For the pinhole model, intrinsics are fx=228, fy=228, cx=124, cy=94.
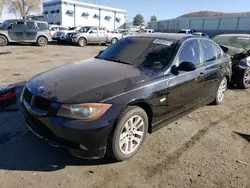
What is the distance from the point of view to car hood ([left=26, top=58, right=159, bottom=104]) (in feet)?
8.89

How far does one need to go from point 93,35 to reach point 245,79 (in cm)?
1514

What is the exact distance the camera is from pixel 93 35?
19.7 m

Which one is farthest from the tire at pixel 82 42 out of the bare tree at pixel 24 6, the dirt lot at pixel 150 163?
the bare tree at pixel 24 6

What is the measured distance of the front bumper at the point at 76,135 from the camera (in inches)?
99.0

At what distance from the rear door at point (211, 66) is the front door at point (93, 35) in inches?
623

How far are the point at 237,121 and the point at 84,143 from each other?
3.30 meters

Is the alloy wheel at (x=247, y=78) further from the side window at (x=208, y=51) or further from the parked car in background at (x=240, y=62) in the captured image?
the side window at (x=208, y=51)

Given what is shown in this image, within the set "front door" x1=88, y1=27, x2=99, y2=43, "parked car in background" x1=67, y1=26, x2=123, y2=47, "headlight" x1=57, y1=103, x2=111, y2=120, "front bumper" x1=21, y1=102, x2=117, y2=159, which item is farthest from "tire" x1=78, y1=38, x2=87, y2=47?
"headlight" x1=57, y1=103, x2=111, y2=120

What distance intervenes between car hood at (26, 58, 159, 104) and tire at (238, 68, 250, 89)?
435 cm

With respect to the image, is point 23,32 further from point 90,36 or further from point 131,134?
point 131,134

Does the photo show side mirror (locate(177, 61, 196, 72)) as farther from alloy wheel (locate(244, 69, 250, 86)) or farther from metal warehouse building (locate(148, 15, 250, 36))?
metal warehouse building (locate(148, 15, 250, 36))

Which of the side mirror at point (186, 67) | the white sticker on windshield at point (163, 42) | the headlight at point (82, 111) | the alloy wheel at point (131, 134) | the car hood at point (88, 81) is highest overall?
the white sticker on windshield at point (163, 42)

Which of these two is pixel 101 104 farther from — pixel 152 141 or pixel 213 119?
pixel 213 119

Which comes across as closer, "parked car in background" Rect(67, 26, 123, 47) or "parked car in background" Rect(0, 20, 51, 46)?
"parked car in background" Rect(0, 20, 51, 46)
